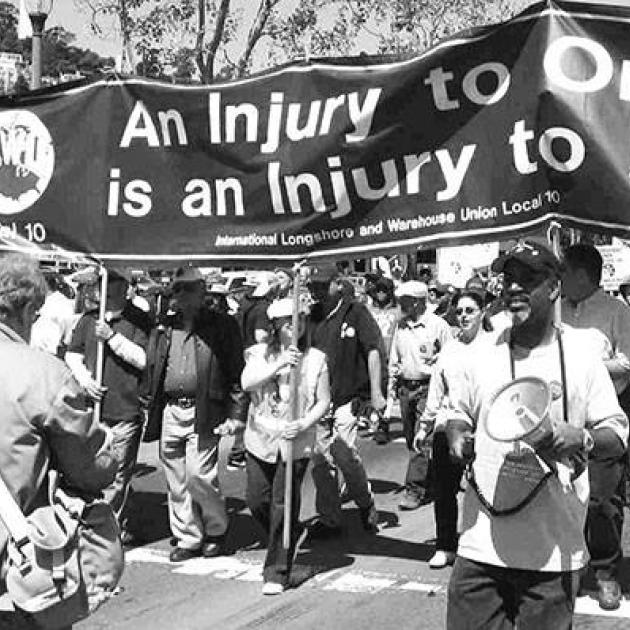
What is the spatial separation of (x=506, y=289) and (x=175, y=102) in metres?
3.10

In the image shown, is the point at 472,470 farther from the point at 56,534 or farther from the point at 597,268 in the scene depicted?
the point at 597,268

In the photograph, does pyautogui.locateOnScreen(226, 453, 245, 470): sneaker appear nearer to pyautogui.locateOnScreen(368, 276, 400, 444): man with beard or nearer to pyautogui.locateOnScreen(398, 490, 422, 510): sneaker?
pyautogui.locateOnScreen(398, 490, 422, 510): sneaker

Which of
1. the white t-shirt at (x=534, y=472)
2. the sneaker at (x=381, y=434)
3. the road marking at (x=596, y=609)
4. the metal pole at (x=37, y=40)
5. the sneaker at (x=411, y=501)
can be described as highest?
the metal pole at (x=37, y=40)

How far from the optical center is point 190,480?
808 cm

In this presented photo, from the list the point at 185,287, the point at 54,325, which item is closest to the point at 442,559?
the point at 185,287

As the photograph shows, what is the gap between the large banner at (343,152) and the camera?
221 inches

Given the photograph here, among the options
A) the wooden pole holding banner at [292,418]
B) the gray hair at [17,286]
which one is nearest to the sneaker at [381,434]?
the wooden pole holding banner at [292,418]

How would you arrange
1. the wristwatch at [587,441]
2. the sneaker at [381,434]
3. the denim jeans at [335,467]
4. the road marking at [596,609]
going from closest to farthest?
the wristwatch at [587,441]
the road marking at [596,609]
the denim jeans at [335,467]
the sneaker at [381,434]

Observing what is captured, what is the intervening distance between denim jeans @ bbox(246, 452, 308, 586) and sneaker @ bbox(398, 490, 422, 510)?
1768 millimetres

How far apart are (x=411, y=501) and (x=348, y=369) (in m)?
1.09

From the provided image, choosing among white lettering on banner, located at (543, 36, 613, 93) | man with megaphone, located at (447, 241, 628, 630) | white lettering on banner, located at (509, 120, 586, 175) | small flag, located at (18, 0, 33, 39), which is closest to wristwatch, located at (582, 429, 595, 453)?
man with megaphone, located at (447, 241, 628, 630)

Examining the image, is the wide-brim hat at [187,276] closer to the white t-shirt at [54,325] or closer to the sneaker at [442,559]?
the sneaker at [442,559]

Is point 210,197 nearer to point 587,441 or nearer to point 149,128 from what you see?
point 149,128

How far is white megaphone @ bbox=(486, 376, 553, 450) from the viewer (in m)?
3.95
